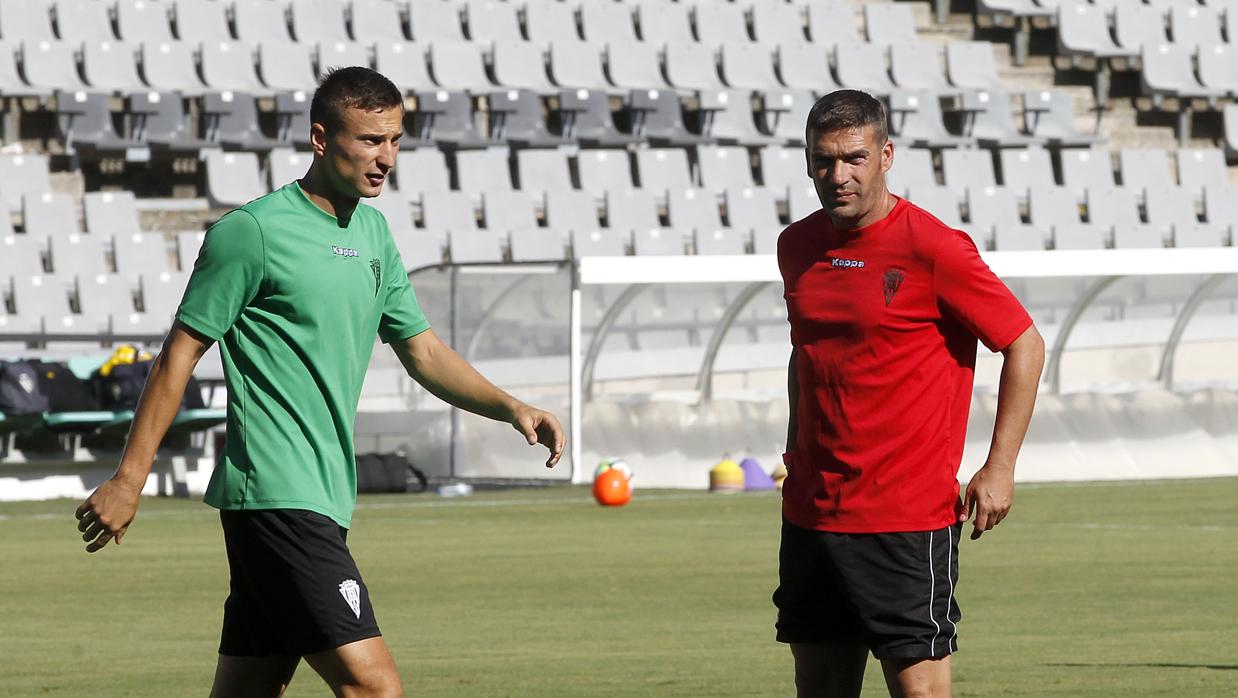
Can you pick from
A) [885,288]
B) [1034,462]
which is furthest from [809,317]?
[1034,462]

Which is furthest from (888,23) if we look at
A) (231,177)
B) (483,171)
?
(231,177)

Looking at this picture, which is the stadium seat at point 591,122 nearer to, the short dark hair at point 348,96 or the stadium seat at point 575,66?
the stadium seat at point 575,66

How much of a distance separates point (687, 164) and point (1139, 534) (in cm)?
1415

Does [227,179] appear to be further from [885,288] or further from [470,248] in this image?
[885,288]

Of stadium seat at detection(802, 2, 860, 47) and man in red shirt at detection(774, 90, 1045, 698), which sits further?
stadium seat at detection(802, 2, 860, 47)

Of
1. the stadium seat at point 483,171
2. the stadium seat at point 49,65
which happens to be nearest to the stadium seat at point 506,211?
the stadium seat at point 483,171

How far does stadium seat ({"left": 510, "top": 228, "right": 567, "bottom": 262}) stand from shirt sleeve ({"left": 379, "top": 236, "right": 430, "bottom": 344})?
2068 cm

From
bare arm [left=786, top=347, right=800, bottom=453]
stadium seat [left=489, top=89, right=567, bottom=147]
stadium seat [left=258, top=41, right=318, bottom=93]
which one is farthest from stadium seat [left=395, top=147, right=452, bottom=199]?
bare arm [left=786, top=347, right=800, bottom=453]

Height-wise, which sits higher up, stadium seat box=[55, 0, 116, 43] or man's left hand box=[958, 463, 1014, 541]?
stadium seat box=[55, 0, 116, 43]

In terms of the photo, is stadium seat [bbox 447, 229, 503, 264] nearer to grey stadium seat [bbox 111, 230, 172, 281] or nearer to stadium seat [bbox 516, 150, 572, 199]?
stadium seat [bbox 516, 150, 572, 199]

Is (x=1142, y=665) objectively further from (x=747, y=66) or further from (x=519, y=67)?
(x=747, y=66)

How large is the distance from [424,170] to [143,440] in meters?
23.0

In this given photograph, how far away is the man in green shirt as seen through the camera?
4926 mm

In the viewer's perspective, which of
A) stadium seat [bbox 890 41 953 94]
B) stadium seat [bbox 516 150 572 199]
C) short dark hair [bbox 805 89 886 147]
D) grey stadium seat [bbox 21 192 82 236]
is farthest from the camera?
stadium seat [bbox 890 41 953 94]
